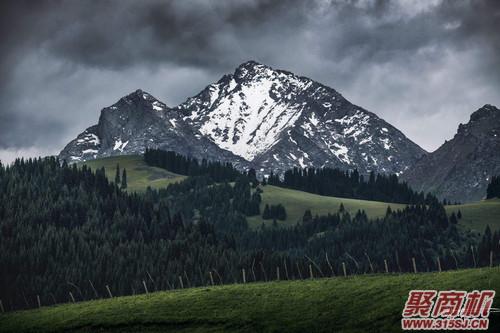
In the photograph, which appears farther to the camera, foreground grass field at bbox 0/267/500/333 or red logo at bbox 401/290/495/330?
foreground grass field at bbox 0/267/500/333

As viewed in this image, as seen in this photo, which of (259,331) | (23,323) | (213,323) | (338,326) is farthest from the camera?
(23,323)

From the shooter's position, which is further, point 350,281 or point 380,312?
point 350,281

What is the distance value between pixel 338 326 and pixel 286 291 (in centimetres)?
2178

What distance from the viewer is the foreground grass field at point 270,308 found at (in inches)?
3031

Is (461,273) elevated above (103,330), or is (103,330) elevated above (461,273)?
(461,273)

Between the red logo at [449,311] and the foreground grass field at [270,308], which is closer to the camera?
the red logo at [449,311]

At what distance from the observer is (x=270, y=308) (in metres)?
88.4

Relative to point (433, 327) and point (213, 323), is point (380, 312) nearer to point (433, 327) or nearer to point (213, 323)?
point (433, 327)

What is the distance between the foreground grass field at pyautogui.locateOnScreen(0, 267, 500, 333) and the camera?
7700 cm

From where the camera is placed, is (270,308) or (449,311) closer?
(449,311)

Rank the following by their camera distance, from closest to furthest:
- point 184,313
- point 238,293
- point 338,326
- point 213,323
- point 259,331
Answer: point 338,326 < point 259,331 < point 213,323 < point 184,313 < point 238,293

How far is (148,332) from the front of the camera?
8906 centimetres

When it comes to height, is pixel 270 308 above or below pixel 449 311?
below

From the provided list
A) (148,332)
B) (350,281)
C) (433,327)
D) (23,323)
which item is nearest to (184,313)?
(148,332)
